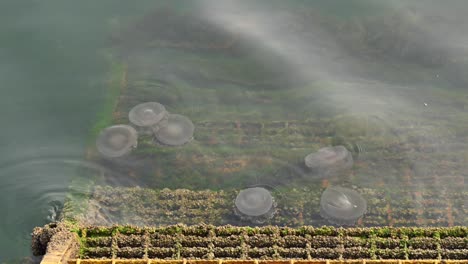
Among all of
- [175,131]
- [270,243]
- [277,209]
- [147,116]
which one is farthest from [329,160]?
[147,116]

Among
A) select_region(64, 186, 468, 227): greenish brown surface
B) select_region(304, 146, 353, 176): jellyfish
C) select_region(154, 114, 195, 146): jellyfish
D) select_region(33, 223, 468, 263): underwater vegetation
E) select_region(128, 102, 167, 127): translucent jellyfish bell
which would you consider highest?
select_region(128, 102, 167, 127): translucent jellyfish bell

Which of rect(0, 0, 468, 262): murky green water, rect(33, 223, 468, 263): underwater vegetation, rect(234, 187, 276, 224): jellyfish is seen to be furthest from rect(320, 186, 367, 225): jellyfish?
rect(234, 187, 276, 224): jellyfish

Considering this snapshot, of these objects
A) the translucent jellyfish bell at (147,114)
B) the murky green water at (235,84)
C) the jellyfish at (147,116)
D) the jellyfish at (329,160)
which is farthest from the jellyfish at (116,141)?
the jellyfish at (329,160)

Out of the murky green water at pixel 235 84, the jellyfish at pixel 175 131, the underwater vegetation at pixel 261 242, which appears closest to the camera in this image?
the underwater vegetation at pixel 261 242

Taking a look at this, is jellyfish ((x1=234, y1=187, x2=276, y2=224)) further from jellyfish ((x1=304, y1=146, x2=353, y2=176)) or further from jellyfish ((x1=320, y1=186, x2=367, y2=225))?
jellyfish ((x1=304, y1=146, x2=353, y2=176))

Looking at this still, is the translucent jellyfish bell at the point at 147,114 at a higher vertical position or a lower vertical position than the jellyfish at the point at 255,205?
higher

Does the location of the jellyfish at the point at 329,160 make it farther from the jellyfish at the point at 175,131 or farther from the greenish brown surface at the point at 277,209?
the jellyfish at the point at 175,131

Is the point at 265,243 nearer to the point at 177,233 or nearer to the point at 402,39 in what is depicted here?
the point at 177,233
